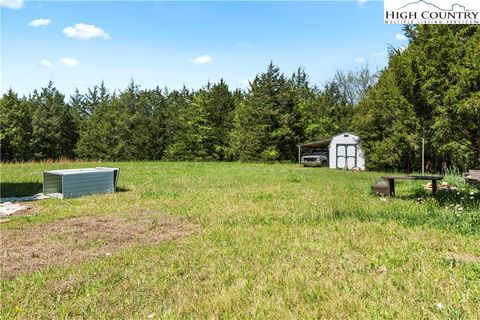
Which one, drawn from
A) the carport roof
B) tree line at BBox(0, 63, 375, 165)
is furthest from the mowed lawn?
tree line at BBox(0, 63, 375, 165)

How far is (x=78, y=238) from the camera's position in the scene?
629 cm

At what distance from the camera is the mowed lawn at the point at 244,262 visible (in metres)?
3.58

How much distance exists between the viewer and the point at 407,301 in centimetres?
351

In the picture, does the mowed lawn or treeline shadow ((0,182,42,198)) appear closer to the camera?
the mowed lawn

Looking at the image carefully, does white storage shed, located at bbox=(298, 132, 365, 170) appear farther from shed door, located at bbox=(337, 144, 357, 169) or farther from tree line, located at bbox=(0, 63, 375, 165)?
tree line, located at bbox=(0, 63, 375, 165)

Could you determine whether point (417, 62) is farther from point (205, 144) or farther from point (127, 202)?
point (205, 144)

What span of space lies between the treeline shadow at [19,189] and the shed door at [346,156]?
23.5 metres

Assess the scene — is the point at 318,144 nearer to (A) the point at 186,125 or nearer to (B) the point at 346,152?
(B) the point at 346,152

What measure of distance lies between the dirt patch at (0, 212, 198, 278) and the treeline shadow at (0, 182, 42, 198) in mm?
4924

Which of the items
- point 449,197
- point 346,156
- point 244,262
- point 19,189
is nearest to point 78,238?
point 244,262

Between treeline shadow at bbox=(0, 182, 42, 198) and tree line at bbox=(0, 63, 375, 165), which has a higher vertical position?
tree line at bbox=(0, 63, 375, 165)

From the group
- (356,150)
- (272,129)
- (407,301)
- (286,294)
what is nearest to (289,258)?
(286,294)

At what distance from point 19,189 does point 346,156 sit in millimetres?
24813

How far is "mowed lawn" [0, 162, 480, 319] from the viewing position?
11.7ft
